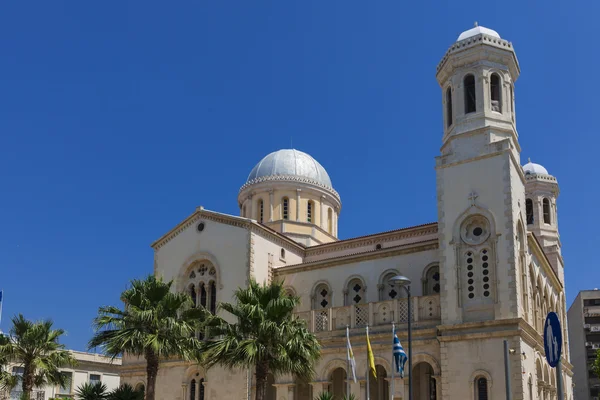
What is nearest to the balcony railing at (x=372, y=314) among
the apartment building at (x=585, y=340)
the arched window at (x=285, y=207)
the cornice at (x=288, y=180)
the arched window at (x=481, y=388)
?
the arched window at (x=481, y=388)

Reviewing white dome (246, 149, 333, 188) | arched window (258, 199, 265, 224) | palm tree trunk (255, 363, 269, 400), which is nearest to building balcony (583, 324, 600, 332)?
white dome (246, 149, 333, 188)

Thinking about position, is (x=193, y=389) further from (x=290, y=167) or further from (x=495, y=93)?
(x=495, y=93)

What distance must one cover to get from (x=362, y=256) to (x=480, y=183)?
7653 mm

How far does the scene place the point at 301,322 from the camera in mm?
28969

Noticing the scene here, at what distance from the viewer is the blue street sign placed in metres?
12.3

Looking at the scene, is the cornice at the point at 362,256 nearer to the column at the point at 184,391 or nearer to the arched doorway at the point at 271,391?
the arched doorway at the point at 271,391

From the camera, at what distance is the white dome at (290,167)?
47719mm

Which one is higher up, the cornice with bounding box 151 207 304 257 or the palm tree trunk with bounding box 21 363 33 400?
the cornice with bounding box 151 207 304 257

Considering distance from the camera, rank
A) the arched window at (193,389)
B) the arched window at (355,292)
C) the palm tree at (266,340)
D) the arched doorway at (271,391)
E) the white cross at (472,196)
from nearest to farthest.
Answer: the palm tree at (266,340) → the white cross at (472,196) → the arched doorway at (271,391) → the arched window at (355,292) → the arched window at (193,389)

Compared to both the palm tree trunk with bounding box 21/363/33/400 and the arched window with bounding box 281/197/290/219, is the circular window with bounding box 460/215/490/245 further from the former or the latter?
the palm tree trunk with bounding box 21/363/33/400

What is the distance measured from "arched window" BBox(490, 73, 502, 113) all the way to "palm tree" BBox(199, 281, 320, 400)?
1319cm

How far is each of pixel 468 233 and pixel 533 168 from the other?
16882mm

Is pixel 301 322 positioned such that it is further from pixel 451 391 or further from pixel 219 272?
pixel 219 272

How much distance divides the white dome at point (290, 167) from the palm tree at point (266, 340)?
19.4 m
